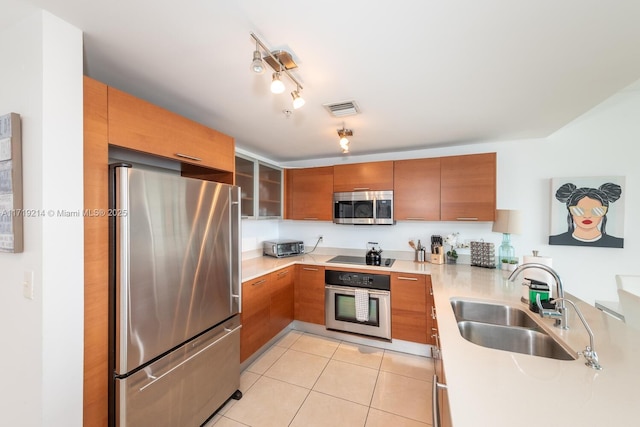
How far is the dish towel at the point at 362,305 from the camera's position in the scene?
102 inches

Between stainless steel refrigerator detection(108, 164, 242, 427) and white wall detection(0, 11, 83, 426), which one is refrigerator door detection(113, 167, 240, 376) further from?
white wall detection(0, 11, 83, 426)

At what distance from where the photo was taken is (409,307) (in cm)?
246

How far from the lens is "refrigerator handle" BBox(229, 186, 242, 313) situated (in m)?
1.83

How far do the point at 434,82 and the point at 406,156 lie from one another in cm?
161

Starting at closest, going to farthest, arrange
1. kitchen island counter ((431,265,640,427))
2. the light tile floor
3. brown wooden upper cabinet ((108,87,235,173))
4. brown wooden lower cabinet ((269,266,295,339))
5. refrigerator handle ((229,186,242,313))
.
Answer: kitchen island counter ((431,265,640,427))
brown wooden upper cabinet ((108,87,235,173))
the light tile floor
refrigerator handle ((229,186,242,313))
brown wooden lower cabinet ((269,266,295,339))

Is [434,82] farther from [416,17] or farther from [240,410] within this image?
[240,410]

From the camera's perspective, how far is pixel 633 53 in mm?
1206

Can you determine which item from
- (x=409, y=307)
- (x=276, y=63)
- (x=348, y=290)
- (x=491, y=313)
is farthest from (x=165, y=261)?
(x=409, y=307)

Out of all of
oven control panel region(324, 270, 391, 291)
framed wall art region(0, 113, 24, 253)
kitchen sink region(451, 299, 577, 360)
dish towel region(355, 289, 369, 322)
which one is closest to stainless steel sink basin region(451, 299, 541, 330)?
kitchen sink region(451, 299, 577, 360)

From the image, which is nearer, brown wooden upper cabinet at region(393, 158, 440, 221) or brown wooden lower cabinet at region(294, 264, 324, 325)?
brown wooden upper cabinet at region(393, 158, 440, 221)

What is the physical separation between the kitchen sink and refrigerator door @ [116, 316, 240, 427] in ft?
5.18

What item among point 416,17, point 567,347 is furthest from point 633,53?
point 567,347

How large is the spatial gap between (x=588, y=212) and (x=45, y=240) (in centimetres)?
395

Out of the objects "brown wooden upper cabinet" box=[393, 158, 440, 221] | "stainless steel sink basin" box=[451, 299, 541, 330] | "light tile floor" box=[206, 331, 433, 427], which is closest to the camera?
"stainless steel sink basin" box=[451, 299, 541, 330]
